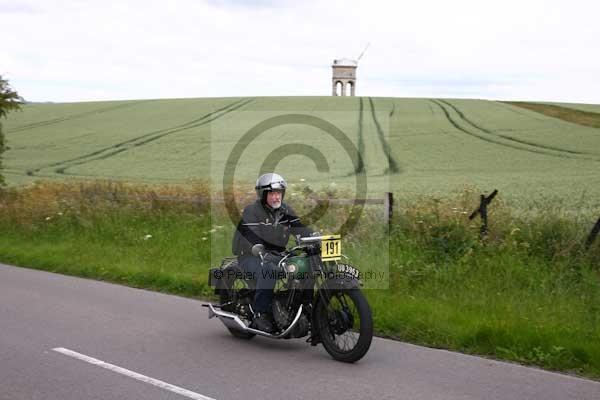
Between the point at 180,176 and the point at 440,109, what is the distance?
25.0 meters

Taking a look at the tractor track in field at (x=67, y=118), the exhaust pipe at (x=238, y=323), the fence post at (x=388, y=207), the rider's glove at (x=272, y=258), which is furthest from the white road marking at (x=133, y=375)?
the tractor track in field at (x=67, y=118)

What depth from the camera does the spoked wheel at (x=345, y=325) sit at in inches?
259

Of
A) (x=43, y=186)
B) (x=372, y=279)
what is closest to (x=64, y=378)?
(x=372, y=279)

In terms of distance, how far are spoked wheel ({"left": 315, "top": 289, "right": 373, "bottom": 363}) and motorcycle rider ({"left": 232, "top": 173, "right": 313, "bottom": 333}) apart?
67 centimetres

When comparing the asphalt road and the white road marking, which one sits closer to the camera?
the white road marking

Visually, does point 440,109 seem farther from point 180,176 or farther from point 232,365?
point 232,365

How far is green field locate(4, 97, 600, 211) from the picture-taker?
23031mm

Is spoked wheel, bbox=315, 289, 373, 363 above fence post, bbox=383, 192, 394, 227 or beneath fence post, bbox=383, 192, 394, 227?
beneath

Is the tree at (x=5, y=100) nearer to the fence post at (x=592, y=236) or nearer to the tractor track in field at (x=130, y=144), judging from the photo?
the tractor track in field at (x=130, y=144)

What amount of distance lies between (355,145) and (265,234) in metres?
22.9

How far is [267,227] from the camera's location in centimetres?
758

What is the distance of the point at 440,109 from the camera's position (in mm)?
46438

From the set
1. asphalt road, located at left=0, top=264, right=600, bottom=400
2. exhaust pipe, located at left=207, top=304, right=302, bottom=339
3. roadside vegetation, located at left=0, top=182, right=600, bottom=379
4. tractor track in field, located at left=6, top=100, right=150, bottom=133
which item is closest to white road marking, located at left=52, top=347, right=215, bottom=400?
asphalt road, located at left=0, top=264, right=600, bottom=400

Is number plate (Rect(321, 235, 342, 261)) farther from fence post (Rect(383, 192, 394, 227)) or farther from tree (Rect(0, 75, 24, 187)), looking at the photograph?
tree (Rect(0, 75, 24, 187))
